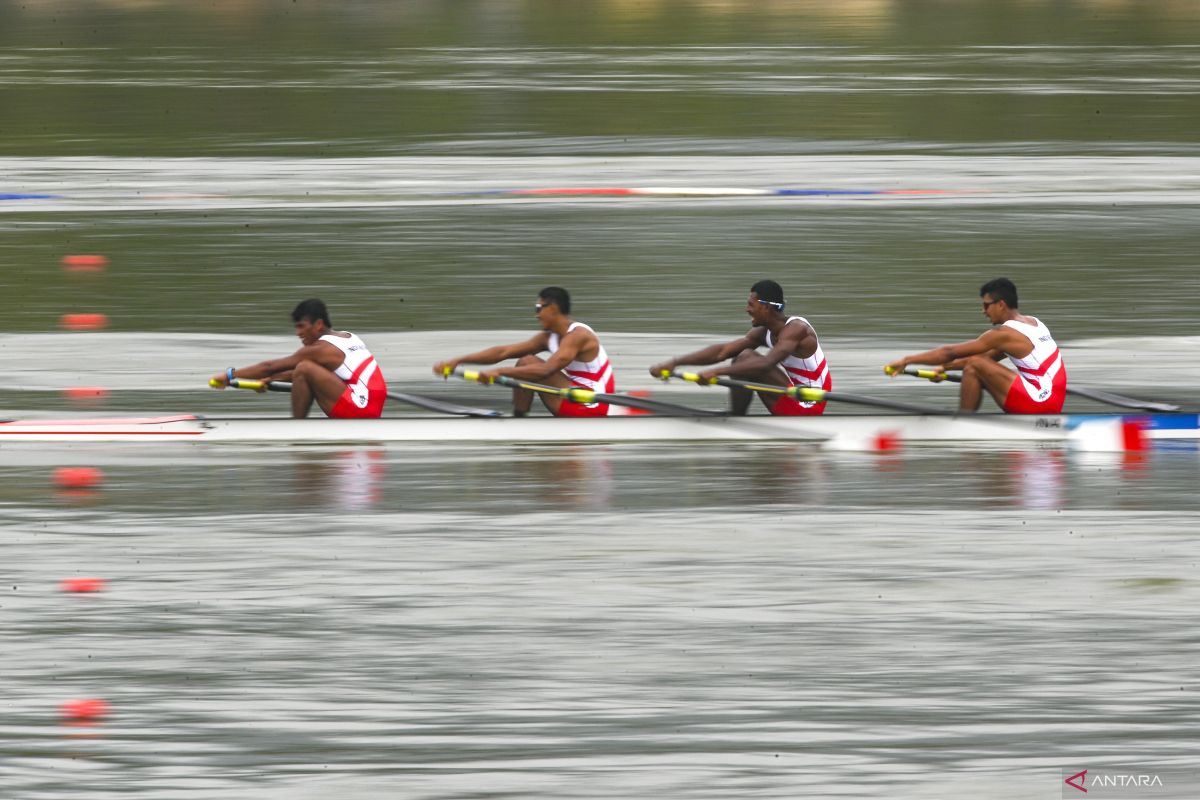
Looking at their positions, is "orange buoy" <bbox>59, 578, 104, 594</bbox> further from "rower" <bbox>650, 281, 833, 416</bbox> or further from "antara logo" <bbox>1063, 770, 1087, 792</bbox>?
"antara logo" <bbox>1063, 770, 1087, 792</bbox>

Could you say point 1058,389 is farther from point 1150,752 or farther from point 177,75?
point 177,75

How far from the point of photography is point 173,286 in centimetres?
2725

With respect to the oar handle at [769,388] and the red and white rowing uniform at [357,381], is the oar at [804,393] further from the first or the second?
the red and white rowing uniform at [357,381]

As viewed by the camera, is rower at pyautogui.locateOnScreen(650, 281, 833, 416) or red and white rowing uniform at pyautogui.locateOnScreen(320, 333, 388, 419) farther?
rower at pyautogui.locateOnScreen(650, 281, 833, 416)

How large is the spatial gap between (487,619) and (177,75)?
142ft

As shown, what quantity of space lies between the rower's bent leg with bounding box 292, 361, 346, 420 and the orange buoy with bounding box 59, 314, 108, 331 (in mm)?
6922

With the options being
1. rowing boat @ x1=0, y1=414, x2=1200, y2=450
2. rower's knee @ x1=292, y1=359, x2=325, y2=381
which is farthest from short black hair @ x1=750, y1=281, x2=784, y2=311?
rower's knee @ x1=292, y1=359, x2=325, y2=381

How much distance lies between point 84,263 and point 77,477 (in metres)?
11.6

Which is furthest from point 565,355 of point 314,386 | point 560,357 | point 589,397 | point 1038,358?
point 1038,358

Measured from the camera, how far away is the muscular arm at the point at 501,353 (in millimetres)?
18203

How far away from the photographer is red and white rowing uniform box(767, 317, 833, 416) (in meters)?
18.7

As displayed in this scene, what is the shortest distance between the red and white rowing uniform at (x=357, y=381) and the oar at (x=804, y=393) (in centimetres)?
232

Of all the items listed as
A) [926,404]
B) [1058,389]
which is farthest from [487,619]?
[926,404]

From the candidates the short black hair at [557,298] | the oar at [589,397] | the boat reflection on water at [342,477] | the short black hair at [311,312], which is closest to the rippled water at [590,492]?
the boat reflection on water at [342,477]
